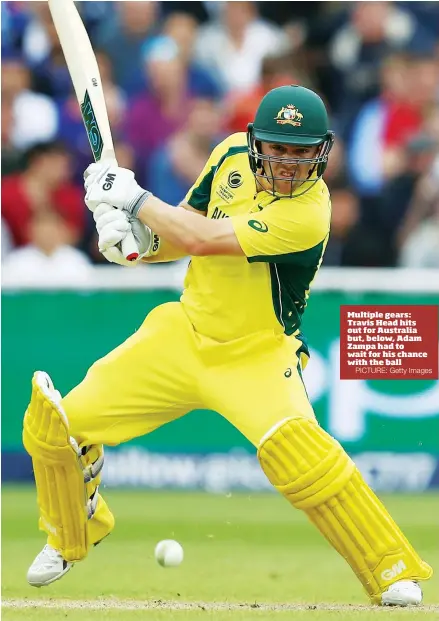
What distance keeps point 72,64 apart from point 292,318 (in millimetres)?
1325

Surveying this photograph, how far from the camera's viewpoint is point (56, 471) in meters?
4.95

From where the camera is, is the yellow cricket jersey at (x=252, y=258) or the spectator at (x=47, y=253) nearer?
the yellow cricket jersey at (x=252, y=258)

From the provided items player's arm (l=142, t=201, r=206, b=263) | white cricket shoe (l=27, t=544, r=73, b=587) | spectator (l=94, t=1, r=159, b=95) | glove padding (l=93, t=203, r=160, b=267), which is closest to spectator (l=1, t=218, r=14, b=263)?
spectator (l=94, t=1, r=159, b=95)

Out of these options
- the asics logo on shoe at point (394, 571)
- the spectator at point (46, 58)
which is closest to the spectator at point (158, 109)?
the spectator at point (46, 58)

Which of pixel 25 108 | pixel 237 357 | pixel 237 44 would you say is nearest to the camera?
pixel 237 357

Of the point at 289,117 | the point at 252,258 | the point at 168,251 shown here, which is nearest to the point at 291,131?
the point at 289,117

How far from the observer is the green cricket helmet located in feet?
15.1

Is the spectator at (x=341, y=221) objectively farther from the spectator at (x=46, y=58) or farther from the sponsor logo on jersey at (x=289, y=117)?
the sponsor logo on jersey at (x=289, y=117)

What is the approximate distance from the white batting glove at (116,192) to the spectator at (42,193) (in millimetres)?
4053

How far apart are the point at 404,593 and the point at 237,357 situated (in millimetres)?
1084

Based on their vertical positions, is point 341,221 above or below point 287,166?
below

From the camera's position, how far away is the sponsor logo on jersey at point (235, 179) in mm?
4892

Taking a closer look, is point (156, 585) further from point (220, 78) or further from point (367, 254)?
point (220, 78)

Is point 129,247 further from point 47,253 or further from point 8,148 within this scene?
point 8,148
